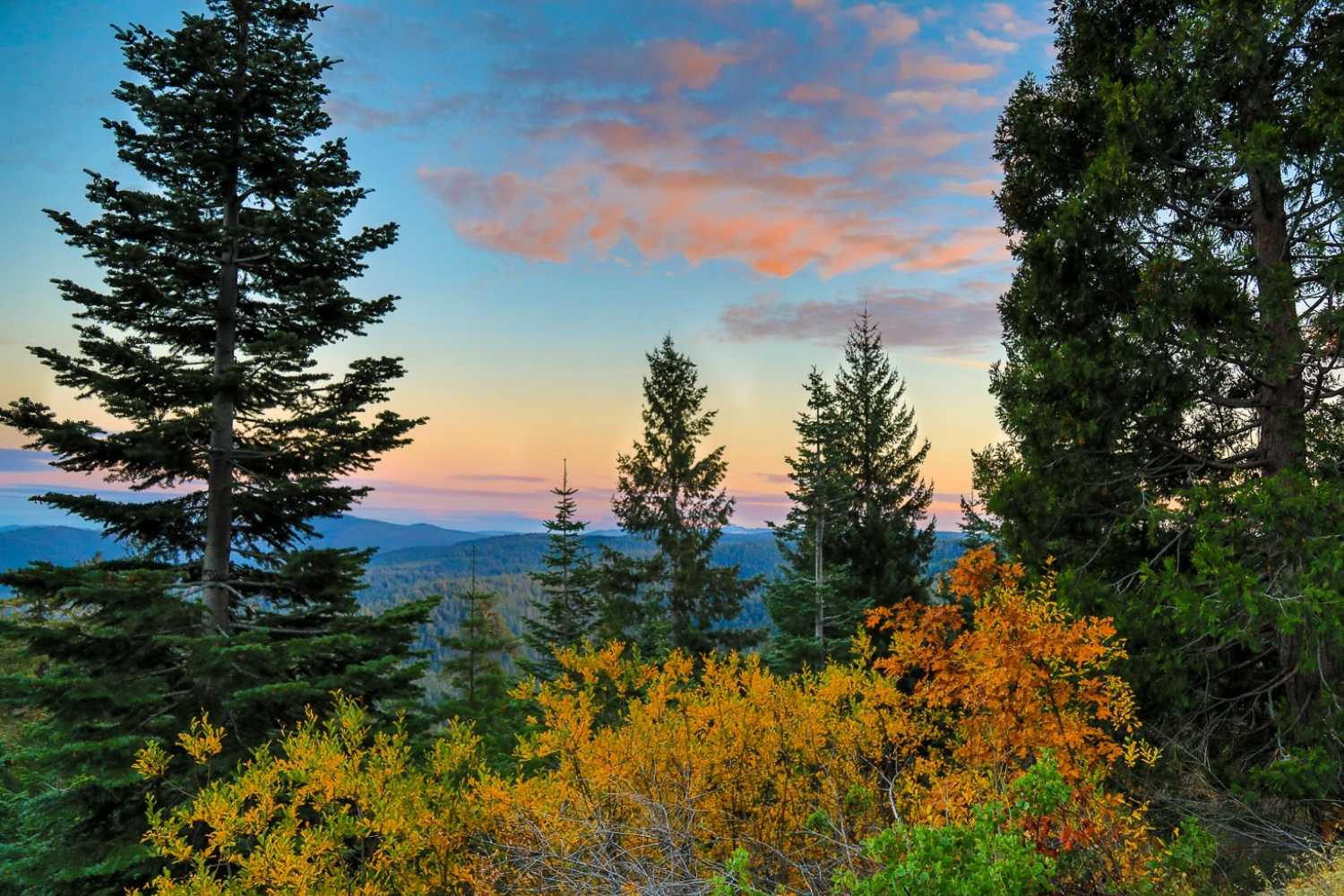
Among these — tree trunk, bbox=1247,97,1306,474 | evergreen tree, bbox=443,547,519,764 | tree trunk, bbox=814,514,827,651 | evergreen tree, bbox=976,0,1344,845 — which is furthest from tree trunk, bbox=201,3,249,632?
tree trunk, bbox=814,514,827,651

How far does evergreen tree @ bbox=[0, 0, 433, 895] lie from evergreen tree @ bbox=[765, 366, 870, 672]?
1163 cm

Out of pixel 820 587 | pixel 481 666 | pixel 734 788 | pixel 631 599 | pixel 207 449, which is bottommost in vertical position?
pixel 481 666

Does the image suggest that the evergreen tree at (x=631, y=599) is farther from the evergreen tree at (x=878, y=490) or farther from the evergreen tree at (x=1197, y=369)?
the evergreen tree at (x=1197, y=369)

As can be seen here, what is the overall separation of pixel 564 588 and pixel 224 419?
14721 mm

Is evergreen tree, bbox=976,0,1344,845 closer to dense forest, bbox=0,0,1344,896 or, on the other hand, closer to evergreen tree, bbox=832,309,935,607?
dense forest, bbox=0,0,1344,896

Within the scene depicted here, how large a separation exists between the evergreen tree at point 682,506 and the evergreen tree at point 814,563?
193cm

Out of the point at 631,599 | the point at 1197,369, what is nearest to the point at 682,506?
the point at 631,599

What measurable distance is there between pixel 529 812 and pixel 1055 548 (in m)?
7.03

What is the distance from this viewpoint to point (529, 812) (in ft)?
15.4

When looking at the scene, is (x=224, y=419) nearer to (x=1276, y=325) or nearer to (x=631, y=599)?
(x=1276, y=325)

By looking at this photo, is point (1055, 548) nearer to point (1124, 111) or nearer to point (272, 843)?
point (1124, 111)

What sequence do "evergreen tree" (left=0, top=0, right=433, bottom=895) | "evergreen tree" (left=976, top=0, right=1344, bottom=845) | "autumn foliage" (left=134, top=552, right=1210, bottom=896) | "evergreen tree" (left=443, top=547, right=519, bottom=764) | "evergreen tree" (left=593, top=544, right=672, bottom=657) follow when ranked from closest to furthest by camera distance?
"autumn foliage" (left=134, top=552, right=1210, bottom=896) < "evergreen tree" (left=976, top=0, right=1344, bottom=845) < "evergreen tree" (left=0, top=0, right=433, bottom=895) < "evergreen tree" (left=593, top=544, right=672, bottom=657) < "evergreen tree" (left=443, top=547, right=519, bottom=764)

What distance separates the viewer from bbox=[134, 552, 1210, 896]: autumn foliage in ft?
13.2

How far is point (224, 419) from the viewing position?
1023cm
